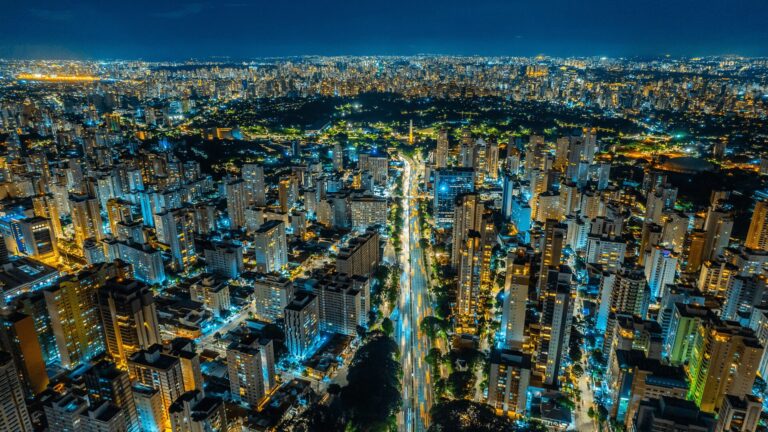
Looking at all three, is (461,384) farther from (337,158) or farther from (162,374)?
(337,158)

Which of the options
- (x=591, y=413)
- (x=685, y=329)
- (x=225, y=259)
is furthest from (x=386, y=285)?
(x=685, y=329)

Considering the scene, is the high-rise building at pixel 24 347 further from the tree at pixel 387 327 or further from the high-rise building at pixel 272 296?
the tree at pixel 387 327

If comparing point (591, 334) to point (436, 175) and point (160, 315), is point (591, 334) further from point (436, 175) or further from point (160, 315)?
point (160, 315)

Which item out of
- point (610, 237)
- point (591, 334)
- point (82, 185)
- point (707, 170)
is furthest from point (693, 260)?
point (82, 185)

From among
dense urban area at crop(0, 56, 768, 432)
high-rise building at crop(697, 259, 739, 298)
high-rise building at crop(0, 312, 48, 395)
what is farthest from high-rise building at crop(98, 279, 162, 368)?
high-rise building at crop(697, 259, 739, 298)

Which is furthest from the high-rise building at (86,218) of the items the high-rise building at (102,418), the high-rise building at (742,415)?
the high-rise building at (742,415)
